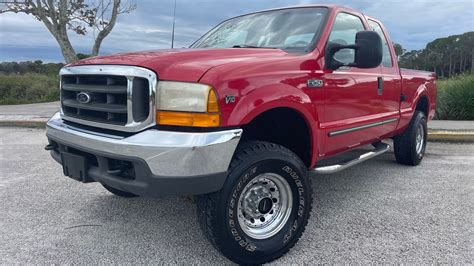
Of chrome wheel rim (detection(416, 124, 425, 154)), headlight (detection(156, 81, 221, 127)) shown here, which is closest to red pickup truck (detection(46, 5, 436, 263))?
headlight (detection(156, 81, 221, 127))

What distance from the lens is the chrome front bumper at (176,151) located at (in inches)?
91.1

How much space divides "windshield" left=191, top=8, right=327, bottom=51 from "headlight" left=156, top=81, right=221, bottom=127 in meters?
1.32

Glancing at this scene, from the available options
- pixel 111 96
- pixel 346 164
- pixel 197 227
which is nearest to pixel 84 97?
pixel 111 96

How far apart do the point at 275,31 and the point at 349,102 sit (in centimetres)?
97

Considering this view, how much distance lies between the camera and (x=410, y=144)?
17.6ft

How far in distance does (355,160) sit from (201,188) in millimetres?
2051

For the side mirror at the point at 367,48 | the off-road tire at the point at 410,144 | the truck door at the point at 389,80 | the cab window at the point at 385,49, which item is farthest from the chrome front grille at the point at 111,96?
the off-road tire at the point at 410,144

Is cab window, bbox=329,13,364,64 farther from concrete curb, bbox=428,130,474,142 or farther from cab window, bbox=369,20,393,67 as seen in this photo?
concrete curb, bbox=428,130,474,142

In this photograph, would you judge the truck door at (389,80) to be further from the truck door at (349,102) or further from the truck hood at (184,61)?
the truck hood at (184,61)

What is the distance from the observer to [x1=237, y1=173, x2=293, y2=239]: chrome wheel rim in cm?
279

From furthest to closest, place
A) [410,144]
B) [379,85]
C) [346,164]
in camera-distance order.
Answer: [410,144]
[379,85]
[346,164]

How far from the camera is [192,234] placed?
322cm

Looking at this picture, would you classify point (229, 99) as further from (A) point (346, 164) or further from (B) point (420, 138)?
(B) point (420, 138)

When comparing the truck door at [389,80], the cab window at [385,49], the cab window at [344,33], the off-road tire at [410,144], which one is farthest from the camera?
the off-road tire at [410,144]
